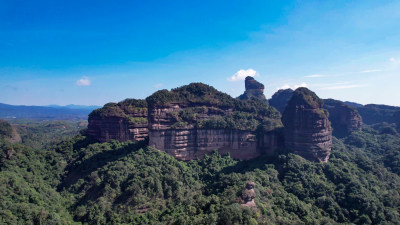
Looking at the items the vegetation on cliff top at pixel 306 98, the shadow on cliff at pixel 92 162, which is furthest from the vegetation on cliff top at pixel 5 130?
the vegetation on cliff top at pixel 306 98

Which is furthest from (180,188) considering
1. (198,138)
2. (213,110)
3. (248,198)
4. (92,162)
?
(213,110)

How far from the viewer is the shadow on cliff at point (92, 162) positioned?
42406mm

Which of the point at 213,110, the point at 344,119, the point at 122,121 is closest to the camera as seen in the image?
the point at 122,121

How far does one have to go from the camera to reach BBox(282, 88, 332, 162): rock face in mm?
42781

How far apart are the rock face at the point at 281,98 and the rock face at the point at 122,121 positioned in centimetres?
6030

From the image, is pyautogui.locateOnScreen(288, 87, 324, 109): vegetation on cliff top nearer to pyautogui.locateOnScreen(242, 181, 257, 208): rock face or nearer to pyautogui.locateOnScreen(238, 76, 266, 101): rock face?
pyautogui.locateOnScreen(242, 181, 257, 208): rock face

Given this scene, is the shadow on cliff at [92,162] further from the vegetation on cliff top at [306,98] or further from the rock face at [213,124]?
the vegetation on cliff top at [306,98]

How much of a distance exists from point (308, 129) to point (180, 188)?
24.7 meters

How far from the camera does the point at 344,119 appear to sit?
82.2 meters

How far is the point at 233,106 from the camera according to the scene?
173ft

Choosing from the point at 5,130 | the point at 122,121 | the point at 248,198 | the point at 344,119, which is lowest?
the point at 248,198

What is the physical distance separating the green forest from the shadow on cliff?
0.20 meters

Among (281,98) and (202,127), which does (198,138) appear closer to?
(202,127)

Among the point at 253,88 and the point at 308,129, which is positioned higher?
the point at 253,88
